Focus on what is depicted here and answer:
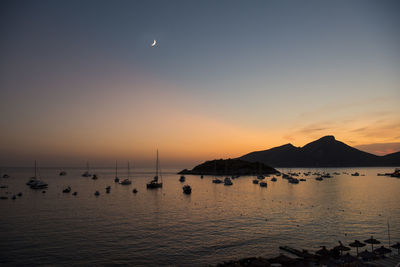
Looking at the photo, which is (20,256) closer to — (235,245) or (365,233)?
(235,245)

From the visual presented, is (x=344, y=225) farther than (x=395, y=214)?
No

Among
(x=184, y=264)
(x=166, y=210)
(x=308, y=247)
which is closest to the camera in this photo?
(x=184, y=264)

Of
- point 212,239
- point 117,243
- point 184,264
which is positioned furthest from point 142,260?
point 212,239

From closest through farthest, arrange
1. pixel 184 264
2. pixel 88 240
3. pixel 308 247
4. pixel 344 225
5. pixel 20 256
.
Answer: pixel 184 264 < pixel 20 256 < pixel 308 247 < pixel 88 240 < pixel 344 225

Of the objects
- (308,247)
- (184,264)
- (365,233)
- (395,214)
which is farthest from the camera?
(395,214)

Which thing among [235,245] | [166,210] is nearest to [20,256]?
[235,245]

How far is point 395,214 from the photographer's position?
50.1 metres

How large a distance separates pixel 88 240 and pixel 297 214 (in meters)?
39.4

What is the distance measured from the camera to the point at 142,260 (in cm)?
2725

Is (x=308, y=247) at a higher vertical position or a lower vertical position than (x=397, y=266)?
lower

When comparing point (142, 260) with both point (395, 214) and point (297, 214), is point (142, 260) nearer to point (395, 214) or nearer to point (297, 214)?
point (297, 214)

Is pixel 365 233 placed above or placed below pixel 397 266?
below

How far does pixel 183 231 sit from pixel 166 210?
1967cm

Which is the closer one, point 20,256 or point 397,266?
point 397,266
